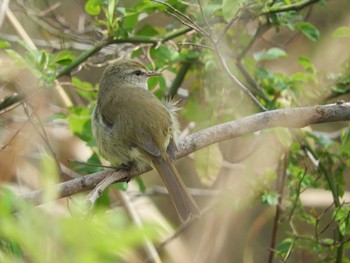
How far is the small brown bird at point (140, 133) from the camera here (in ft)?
11.1

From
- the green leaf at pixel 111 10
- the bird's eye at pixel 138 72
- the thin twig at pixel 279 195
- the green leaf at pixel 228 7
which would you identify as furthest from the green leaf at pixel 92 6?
the thin twig at pixel 279 195

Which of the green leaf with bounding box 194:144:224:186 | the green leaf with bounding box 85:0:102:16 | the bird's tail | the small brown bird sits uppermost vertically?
the green leaf with bounding box 85:0:102:16

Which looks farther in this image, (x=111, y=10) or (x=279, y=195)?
(x=279, y=195)

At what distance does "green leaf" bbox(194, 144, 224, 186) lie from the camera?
4219 mm

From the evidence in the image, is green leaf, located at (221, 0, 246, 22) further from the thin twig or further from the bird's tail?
the thin twig

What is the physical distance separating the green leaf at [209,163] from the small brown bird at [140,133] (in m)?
0.42

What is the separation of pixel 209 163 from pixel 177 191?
96 centimetres

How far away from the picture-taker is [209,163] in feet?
13.9

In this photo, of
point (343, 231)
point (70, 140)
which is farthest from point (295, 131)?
point (70, 140)

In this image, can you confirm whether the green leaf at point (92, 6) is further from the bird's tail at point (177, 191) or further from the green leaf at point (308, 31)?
the green leaf at point (308, 31)

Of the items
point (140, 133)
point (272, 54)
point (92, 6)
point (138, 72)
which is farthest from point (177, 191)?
point (272, 54)

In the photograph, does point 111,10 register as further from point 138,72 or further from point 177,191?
point 177,191

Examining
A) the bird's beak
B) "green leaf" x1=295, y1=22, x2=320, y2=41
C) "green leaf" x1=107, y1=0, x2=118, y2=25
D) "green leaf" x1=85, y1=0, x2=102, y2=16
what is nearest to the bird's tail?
the bird's beak

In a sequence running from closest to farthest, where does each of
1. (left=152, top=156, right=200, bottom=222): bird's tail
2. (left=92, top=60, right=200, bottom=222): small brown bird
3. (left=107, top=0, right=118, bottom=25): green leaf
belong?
1. (left=152, top=156, right=200, bottom=222): bird's tail
2. (left=92, top=60, right=200, bottom=222): small brown bird
3. (left=107, top=0, right=118, bottom=25): green leaf
